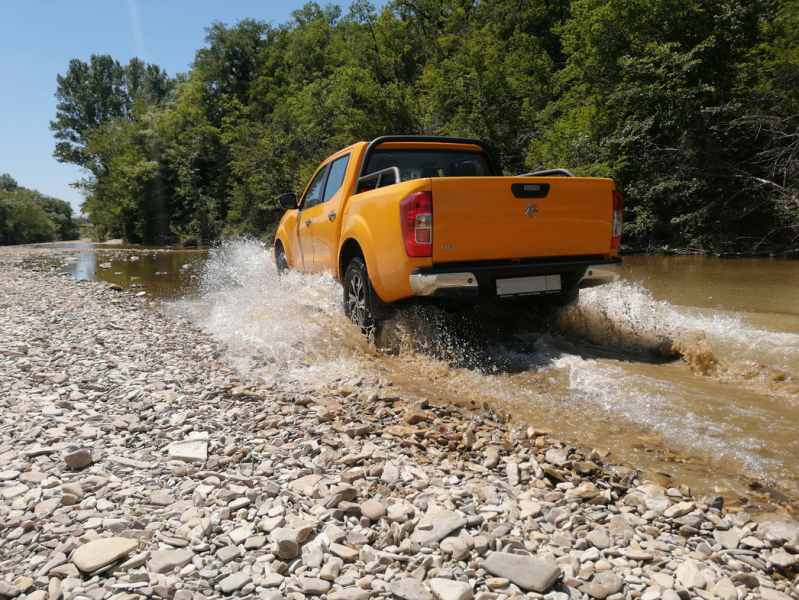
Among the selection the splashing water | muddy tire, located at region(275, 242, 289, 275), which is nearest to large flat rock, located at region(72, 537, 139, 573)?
the splashing water

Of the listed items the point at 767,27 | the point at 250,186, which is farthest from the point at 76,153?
the point at 767,27

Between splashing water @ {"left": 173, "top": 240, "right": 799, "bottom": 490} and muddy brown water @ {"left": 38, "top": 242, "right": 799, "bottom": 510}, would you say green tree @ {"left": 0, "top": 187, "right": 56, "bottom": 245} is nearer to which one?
muddy brown water @ {"left": 38, "top": 242, "right": 799, "bottom": 510}

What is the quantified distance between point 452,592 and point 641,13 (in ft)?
57.1

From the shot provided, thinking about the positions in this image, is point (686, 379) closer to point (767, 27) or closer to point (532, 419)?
point (532, 419)

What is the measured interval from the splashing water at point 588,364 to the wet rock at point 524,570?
1.17 meters

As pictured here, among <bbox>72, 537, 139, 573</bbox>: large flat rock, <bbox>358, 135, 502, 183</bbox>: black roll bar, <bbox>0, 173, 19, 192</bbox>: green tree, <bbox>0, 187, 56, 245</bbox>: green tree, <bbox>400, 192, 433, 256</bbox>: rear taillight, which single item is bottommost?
<bbox>72, 537, 139, 573</bbox>: large flat rock

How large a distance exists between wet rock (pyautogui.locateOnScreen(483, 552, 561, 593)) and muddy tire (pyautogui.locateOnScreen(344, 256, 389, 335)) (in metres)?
3.04

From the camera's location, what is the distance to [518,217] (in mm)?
4098

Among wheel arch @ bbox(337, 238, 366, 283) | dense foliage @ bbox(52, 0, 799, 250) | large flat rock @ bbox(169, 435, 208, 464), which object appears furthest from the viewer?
dense foliage @ bbox(52, 0, 799, 250)

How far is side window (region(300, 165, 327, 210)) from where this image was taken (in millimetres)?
6688

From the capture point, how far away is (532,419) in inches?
129

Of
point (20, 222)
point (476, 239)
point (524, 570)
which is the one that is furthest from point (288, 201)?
point (20, 222)

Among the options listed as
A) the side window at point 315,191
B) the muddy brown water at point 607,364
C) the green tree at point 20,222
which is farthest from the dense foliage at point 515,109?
the green tree at point 20,222

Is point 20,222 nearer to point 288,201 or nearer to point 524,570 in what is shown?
point 288,201
